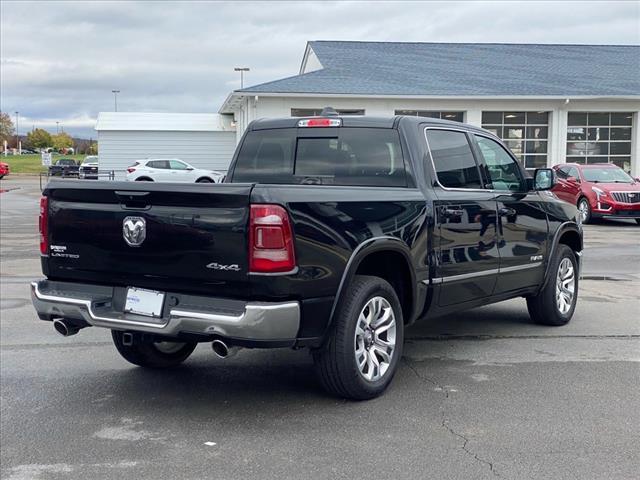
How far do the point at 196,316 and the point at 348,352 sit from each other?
3.28 ft

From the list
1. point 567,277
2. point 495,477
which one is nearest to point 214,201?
point 495,477

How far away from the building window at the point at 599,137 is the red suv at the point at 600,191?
8834 millimetres

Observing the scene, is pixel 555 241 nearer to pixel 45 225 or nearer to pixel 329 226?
pixel 329 226

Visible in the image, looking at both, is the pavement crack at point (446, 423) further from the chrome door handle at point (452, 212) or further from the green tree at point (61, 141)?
the green tree at point (61, 141)

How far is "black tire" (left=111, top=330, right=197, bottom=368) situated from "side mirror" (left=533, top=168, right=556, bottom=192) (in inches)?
133

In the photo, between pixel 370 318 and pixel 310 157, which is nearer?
pixel 370 318

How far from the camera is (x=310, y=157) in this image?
607 centimetres

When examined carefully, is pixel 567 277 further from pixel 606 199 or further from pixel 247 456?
pixel 606 199

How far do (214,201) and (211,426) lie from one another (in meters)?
1.40

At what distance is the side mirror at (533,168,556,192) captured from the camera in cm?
693

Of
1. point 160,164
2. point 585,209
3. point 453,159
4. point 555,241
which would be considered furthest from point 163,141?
point 453,159

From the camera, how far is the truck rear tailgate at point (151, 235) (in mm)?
4430

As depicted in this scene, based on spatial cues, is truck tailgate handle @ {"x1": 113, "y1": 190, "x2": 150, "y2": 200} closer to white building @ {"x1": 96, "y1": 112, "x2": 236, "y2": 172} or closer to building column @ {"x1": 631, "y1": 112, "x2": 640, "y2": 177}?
building column @ {"x1": 631, "y1": 112, "x2": 640, "y2": 177}

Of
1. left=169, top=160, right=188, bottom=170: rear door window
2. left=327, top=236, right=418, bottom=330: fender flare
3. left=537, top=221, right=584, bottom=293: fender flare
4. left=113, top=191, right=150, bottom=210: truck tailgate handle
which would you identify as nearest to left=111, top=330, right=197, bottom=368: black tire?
left=113, top=191, right=150, bottom=210: truck tailgate handle
